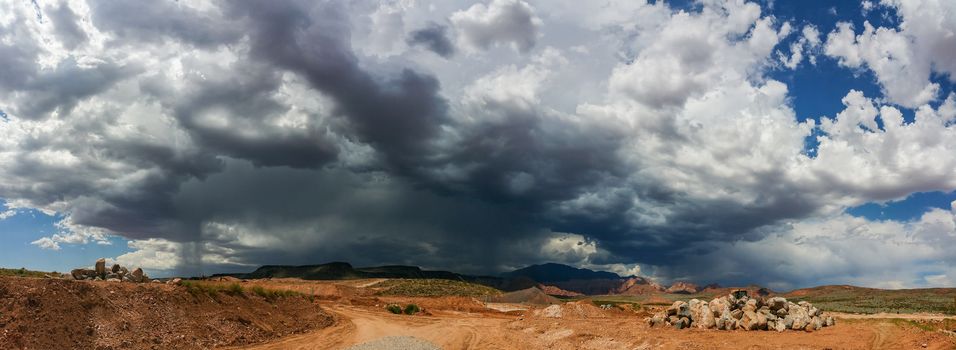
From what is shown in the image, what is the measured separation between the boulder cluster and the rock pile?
31828 mm

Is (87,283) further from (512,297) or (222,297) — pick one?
(512,297)

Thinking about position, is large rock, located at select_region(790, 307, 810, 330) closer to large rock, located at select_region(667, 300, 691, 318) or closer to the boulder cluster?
the boulder cluster

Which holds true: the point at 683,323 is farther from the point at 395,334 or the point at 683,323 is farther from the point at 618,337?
the point at 395,334

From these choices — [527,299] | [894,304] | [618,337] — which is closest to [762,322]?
[618,337]

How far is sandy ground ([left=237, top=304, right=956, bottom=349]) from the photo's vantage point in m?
24.3

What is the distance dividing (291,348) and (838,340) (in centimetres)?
2630

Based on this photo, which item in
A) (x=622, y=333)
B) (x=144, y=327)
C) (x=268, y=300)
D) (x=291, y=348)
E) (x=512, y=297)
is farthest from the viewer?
(x=512, y=297)

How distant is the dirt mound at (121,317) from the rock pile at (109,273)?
4740mm

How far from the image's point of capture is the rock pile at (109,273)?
3053 cm

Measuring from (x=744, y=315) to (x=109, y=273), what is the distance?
37.5 meters

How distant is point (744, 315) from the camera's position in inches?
1233

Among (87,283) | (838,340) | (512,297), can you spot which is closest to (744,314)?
A: (838,340)

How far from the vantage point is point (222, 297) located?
31047 millimetres

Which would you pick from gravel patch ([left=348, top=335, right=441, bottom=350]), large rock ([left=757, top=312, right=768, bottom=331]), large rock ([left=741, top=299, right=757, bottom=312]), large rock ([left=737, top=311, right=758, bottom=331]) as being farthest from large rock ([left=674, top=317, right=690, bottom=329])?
gravel patch ([left=348, top=335, right=441, bottom=350])
